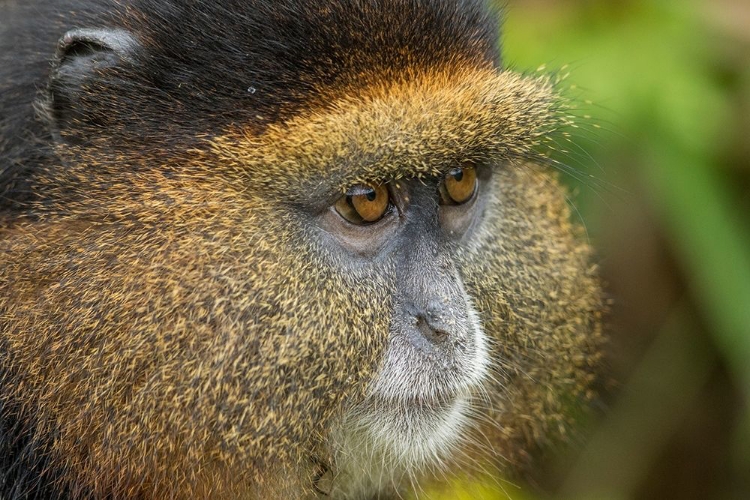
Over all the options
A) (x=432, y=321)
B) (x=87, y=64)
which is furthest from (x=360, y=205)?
(x=87, y=64)

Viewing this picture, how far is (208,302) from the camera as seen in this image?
83.6 inches

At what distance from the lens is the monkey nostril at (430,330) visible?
2248 mm

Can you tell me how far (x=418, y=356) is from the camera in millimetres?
2260

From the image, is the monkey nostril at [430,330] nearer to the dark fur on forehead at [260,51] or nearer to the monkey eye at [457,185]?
the monkey eye at [457,185]

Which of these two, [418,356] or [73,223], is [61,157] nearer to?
[73,223]

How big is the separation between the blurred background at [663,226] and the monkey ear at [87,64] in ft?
5.62

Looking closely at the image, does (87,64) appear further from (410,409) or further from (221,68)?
(410,409)

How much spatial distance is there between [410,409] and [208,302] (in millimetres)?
555

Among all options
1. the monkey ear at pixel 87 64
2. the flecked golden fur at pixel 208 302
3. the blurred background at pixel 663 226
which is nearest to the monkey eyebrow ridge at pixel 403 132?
the flecked golden fur at pixel 208 302

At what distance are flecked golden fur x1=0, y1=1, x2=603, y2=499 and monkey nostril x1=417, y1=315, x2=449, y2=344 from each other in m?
0.09

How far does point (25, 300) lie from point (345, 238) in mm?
740

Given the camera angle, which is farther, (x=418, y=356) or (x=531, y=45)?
(x=531, y=45)

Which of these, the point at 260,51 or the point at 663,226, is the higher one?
the point at 260,51

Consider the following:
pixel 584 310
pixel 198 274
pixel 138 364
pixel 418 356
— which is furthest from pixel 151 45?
pixel 584 310
